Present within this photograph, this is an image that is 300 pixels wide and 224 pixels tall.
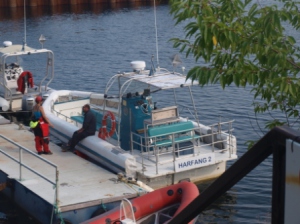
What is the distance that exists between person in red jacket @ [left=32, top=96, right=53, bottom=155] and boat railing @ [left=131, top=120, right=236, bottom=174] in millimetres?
2088

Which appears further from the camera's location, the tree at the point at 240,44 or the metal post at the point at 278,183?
the tree at the point at 240,44

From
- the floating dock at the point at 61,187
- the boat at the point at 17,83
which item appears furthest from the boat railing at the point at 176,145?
the boat at the point at 17,83

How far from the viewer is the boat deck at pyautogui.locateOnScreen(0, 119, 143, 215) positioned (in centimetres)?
1166

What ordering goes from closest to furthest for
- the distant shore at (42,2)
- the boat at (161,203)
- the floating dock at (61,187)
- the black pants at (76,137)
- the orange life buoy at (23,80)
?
the boat at (161,203) → the floating dock at (61,187) → the black pants at (76,137) → the orange life buoy at (23,80) → the distant shore at (42,2)

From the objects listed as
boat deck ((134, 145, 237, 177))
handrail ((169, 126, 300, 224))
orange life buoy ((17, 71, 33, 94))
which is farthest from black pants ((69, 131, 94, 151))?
handrail ((169, 126, 300, 224))

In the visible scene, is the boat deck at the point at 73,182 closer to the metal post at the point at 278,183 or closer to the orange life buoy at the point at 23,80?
the orange life buoy at the point at 23,80

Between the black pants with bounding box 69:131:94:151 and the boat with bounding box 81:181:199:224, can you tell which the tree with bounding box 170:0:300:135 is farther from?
the black pants with bounding box 69:131:94:151

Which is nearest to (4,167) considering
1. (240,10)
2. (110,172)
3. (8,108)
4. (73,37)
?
(110,172)

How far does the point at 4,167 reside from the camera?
13.8m

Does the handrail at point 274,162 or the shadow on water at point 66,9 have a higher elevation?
the handrail at point 274,162

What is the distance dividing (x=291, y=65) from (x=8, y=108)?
17.4 meters

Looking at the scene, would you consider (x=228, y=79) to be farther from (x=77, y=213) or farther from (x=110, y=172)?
(x=110, y=172)

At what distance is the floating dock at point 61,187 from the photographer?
11.4 meters

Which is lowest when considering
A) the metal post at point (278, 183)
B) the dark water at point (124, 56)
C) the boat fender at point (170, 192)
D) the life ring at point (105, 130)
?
the dark water at point (124, 56)
